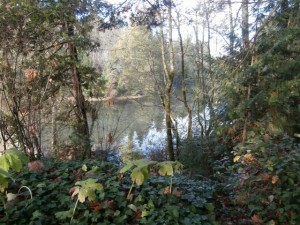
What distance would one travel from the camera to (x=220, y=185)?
4035mm

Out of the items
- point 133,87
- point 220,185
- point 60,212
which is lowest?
point 220,185

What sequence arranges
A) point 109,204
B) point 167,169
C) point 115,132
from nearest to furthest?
point 167,169 < point 109,204 < point 115,132

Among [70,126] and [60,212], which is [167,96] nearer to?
[70,126]

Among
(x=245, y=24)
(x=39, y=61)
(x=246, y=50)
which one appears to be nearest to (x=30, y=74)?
(x=39, y=61)

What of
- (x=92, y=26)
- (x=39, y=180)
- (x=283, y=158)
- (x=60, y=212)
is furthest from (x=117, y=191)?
(x=92, y=26)

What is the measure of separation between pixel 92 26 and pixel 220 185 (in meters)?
4.25

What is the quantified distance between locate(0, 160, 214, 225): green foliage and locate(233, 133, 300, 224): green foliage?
0.49 m

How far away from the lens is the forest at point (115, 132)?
2.74m

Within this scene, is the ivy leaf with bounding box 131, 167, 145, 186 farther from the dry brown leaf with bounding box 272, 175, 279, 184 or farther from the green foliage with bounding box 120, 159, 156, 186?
the dry brown leaf with bounding box 272, 175, 279, 184

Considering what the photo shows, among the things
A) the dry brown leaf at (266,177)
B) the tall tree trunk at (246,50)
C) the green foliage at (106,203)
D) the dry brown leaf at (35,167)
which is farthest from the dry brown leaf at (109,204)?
the tall tree trunk at (246,50)

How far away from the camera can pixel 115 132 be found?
6.31 metres

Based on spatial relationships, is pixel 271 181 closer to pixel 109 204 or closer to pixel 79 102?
pixel 109 204

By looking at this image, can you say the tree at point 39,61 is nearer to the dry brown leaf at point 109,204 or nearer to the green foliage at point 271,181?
the dry brown leaf at point 109,204

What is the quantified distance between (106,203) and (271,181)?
63.1 inches
